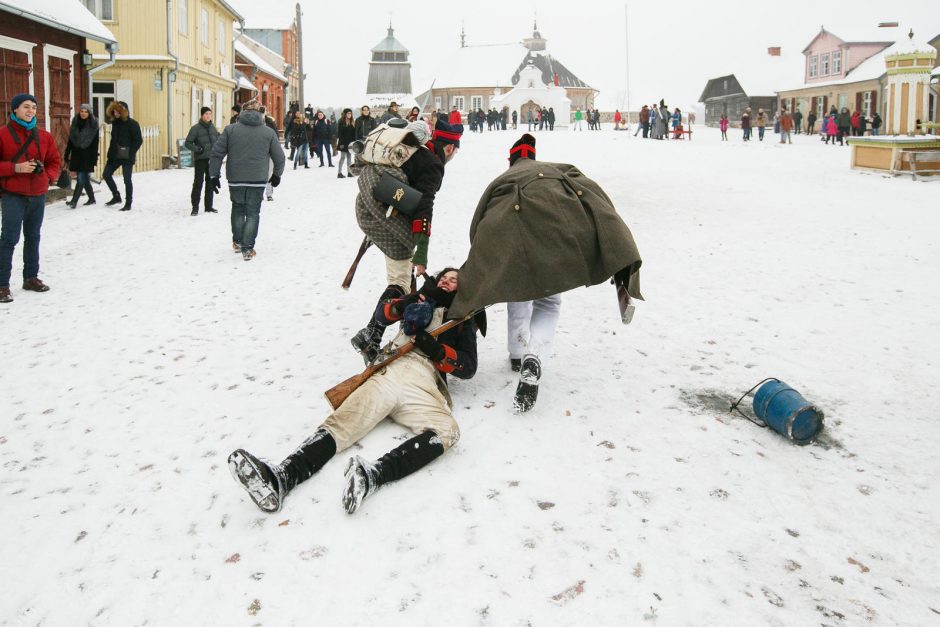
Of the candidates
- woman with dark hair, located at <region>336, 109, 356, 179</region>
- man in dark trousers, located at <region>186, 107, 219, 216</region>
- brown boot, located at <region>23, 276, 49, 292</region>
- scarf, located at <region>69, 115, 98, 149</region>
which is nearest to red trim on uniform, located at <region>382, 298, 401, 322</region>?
brown boot, located at <region>23, 276, 49, 292</region>

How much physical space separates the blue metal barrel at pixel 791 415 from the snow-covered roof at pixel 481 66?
242 ft

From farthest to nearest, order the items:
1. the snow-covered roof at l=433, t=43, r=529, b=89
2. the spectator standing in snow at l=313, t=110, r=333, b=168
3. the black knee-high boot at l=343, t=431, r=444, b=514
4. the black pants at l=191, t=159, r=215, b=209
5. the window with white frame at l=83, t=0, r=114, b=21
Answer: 1. the snow-covered roof at l=433, t=43, r=529, b=89
2. the spectator standing in snow at l=313, t=110, r=333, b=168
3. the window with white frame at l=83, t=0, r=114, b=21
4. the black pants at l=191, t=159, r=215, b=209
5. the black knee-high boot at l=343, t=431, r=444, b=514

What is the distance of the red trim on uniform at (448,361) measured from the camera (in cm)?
470

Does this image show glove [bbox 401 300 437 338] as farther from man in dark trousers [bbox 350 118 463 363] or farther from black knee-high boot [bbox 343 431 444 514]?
black knee-high boot [bbox 343 431 444 514]

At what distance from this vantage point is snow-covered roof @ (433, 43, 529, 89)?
7562 cm

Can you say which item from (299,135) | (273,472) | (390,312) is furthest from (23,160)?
(299,135)

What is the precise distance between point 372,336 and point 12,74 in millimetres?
13656

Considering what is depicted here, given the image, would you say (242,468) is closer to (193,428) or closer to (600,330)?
(193,428)

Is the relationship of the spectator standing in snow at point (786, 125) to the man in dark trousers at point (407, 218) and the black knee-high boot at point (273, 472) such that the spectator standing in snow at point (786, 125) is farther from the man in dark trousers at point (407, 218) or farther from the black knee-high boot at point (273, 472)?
the black knee-high boot at point (273, 472)

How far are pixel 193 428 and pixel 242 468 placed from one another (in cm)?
128

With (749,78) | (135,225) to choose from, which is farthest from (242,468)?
(749,78)

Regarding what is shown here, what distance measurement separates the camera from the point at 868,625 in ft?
9.92

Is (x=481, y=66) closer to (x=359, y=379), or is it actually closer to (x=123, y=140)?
(x=123, y=140)

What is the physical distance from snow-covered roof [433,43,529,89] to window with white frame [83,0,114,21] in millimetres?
54816
